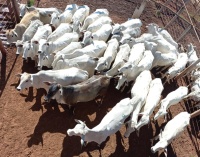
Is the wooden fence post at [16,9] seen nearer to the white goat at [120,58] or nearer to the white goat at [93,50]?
the white goat at [93,50]

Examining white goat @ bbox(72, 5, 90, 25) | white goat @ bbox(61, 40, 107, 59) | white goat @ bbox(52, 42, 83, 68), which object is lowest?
white goat @ bbox(52, 42, 83, 68)

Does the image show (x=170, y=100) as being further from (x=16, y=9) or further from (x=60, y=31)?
(x=16, y=9)

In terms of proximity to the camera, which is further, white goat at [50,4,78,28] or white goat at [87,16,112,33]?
white goat at [87,16,112,33]

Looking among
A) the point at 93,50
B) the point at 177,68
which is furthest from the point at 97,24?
the point at 177,68

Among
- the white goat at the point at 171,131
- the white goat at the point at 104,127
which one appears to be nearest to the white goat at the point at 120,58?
the white goat at the point at 104,127

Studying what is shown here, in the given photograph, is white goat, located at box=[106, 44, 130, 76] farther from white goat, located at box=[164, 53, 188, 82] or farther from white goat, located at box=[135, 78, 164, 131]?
white goat, located at box=[164, 53, 188, 82]

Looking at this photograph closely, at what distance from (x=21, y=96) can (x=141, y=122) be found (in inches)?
164

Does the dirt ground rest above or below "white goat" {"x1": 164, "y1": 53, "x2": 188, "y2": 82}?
below

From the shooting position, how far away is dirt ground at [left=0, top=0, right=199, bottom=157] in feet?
25.8

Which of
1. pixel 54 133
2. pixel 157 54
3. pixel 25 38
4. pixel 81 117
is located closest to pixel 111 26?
pixel 157 54

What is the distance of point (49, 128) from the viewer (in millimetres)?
8273

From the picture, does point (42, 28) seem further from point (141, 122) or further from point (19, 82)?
point (141, 122)

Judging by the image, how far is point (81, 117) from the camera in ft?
28.7

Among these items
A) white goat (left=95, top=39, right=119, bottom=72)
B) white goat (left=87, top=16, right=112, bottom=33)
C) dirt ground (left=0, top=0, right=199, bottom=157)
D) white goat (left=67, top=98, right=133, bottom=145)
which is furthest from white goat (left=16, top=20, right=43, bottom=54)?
white goat (left=67, top=98, right=133, bottom=145)
